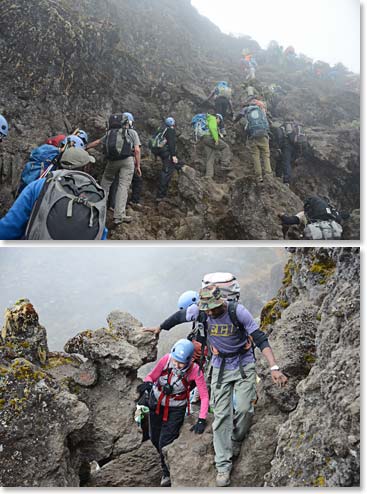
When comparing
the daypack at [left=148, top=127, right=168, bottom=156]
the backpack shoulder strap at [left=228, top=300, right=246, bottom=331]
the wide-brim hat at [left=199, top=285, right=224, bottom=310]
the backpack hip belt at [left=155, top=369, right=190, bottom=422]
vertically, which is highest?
the daypack at [left=148, top=127, right=168, bottom=156]

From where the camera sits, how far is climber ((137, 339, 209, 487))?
17.7 feet

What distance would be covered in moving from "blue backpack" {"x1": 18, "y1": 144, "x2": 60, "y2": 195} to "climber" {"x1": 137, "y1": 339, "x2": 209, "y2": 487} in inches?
119

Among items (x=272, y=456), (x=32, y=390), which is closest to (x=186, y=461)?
(x=272, y=456)

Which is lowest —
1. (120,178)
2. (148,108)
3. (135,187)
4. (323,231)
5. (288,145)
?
(323,231)

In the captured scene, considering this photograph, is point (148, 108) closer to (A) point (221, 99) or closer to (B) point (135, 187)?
(A) point (221, 99)

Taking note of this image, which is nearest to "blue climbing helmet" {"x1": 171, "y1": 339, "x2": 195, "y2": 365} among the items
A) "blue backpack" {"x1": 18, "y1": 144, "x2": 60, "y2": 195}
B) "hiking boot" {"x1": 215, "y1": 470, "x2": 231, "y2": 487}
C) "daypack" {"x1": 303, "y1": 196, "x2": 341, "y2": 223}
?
"hiking boot" {"x1": 215, "y1": 470, "x2": 231, "y2": 487}

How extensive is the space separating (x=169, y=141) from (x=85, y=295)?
39.7 m

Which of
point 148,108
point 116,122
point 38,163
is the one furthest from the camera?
point 148,108

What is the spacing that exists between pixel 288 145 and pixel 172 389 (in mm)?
6164

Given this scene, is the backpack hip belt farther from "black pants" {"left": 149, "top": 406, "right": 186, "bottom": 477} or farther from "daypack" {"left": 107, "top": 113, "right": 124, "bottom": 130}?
"daypack" {"left": 107, "top": 113, "right": 124, "bottom": 130}

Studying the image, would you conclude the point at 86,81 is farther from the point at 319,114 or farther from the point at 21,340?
the point at 319,114

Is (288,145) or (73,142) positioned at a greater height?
(288,145)

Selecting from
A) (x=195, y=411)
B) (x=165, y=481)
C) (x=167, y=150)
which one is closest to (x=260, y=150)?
(x=167, y=150)

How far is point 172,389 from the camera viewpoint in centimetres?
552
